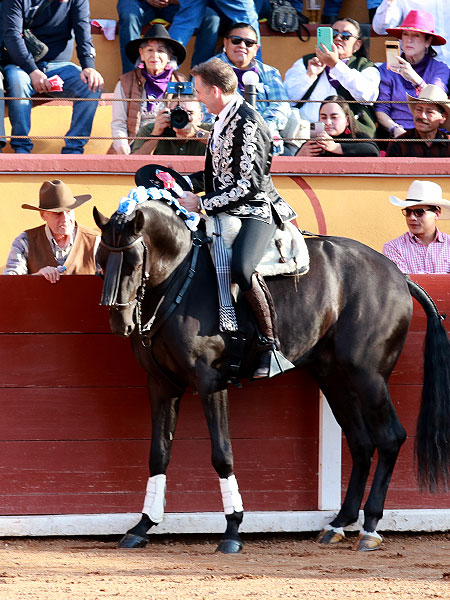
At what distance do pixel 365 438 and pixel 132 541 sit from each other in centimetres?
121

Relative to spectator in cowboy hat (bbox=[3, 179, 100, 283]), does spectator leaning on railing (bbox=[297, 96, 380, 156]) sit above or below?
above

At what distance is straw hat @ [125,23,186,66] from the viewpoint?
23.9 feet

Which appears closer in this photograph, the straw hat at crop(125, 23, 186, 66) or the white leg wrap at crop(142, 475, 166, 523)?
the white leg wrap at crop(142, 475, 166, 523)

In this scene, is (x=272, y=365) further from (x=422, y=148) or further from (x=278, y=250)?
(x=422, y=148)

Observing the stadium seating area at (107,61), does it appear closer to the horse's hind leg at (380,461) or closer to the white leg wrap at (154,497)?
the white leg wrap at (154,497)

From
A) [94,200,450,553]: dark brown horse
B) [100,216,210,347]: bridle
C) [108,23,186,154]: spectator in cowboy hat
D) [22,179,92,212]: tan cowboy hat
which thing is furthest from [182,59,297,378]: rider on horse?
[108,23,186,154]: spectator in cowboy hat

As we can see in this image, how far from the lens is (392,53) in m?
7.28

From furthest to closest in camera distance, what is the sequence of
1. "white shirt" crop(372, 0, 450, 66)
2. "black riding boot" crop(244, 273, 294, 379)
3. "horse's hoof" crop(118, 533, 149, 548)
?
"white shirt" crop(372, 0, 450, 66) < "horse's hoof" crop(118, 533, 149, 548) < "black riding boot" crop(244, 273, 294, 379)

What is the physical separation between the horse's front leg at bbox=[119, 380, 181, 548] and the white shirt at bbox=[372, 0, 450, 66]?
196 inches

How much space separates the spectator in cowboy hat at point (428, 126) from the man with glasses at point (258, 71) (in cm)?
84

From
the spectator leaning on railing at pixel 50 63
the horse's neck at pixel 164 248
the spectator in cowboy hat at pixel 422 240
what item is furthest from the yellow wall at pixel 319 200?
the horse's neck at pixel 164 248

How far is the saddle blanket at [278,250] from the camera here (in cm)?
443

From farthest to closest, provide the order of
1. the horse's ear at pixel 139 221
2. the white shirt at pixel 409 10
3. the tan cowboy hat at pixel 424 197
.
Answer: the white shirt at pixel 409 10, the tan cowboy hat at pixel 424 197, the horse's ear at pixel 139 221

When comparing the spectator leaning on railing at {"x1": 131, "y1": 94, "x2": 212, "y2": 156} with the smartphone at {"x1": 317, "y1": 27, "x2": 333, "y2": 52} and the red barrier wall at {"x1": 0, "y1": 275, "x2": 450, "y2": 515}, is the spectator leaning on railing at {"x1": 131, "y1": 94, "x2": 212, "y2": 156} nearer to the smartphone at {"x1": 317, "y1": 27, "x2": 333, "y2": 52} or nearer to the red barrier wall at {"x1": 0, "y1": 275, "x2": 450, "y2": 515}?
the smartphone at {"x1": 317, "y1": 27, "x2": 333, "y2": 52}
